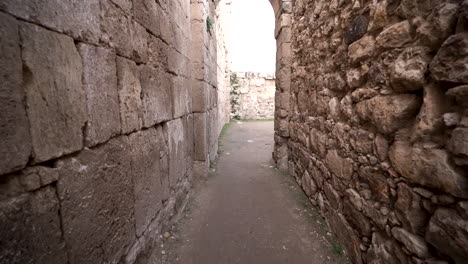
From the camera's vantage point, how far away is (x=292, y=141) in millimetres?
4238

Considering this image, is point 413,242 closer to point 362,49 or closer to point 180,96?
point 362,49

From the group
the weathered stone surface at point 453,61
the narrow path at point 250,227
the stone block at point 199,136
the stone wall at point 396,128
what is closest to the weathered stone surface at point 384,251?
the stone wall at point 396,128

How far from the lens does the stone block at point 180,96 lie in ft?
8.95

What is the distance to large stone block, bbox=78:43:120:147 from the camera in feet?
4.08

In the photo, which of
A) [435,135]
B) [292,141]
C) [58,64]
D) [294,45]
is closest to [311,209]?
[292,141]

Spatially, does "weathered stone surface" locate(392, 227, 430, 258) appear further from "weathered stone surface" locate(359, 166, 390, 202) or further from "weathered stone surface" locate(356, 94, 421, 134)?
"weathered stone surface" locate(356, 94, 421, 134)

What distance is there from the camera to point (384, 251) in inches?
63.1

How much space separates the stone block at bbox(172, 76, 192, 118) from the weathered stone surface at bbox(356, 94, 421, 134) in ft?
6.66

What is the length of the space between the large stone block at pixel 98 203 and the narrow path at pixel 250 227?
0.78 meters

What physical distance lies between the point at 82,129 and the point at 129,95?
1.81ft

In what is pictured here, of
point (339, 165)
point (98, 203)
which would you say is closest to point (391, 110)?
point (339, 165)

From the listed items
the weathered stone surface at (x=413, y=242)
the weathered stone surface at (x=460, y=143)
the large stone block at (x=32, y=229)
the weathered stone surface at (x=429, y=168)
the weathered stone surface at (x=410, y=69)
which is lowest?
the weathered stone surface at (x=413, y=242)

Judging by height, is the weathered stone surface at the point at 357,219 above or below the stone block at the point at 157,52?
below

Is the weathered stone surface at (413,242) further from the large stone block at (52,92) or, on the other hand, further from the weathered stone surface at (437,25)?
the large stone block at (52,92)
